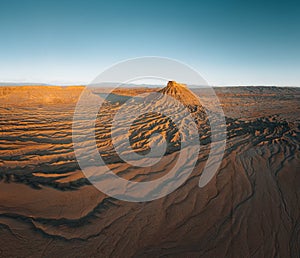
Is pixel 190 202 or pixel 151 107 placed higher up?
pixel 151 107

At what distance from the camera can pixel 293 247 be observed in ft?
9.24

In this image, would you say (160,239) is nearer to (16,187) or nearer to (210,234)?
(210,234)

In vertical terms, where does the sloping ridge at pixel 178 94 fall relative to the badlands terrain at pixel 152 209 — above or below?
above

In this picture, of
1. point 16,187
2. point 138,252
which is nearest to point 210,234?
point 138,252

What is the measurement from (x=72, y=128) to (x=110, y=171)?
15.9 feet

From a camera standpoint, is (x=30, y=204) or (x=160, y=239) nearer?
(x=160, y=239)

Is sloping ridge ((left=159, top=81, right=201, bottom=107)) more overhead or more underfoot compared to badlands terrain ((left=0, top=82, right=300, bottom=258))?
more overhead

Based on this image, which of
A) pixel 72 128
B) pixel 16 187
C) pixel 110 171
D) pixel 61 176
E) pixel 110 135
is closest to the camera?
pixel 16 187

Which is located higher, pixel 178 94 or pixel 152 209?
pixel 178 94

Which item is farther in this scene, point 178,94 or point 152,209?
point 178,94

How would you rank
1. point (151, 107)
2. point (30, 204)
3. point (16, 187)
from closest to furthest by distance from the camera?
point (30, 204), point (16, 187), point (151, 107)

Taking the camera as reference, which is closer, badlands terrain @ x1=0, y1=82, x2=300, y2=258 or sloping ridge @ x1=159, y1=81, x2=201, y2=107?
badlands terrain @ x1=0, y1=82, x2=300, y2=258

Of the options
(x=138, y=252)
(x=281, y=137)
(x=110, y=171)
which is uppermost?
(x=281, y=137)

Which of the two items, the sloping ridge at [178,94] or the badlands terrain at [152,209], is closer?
the badlands terrain at [152,209]
